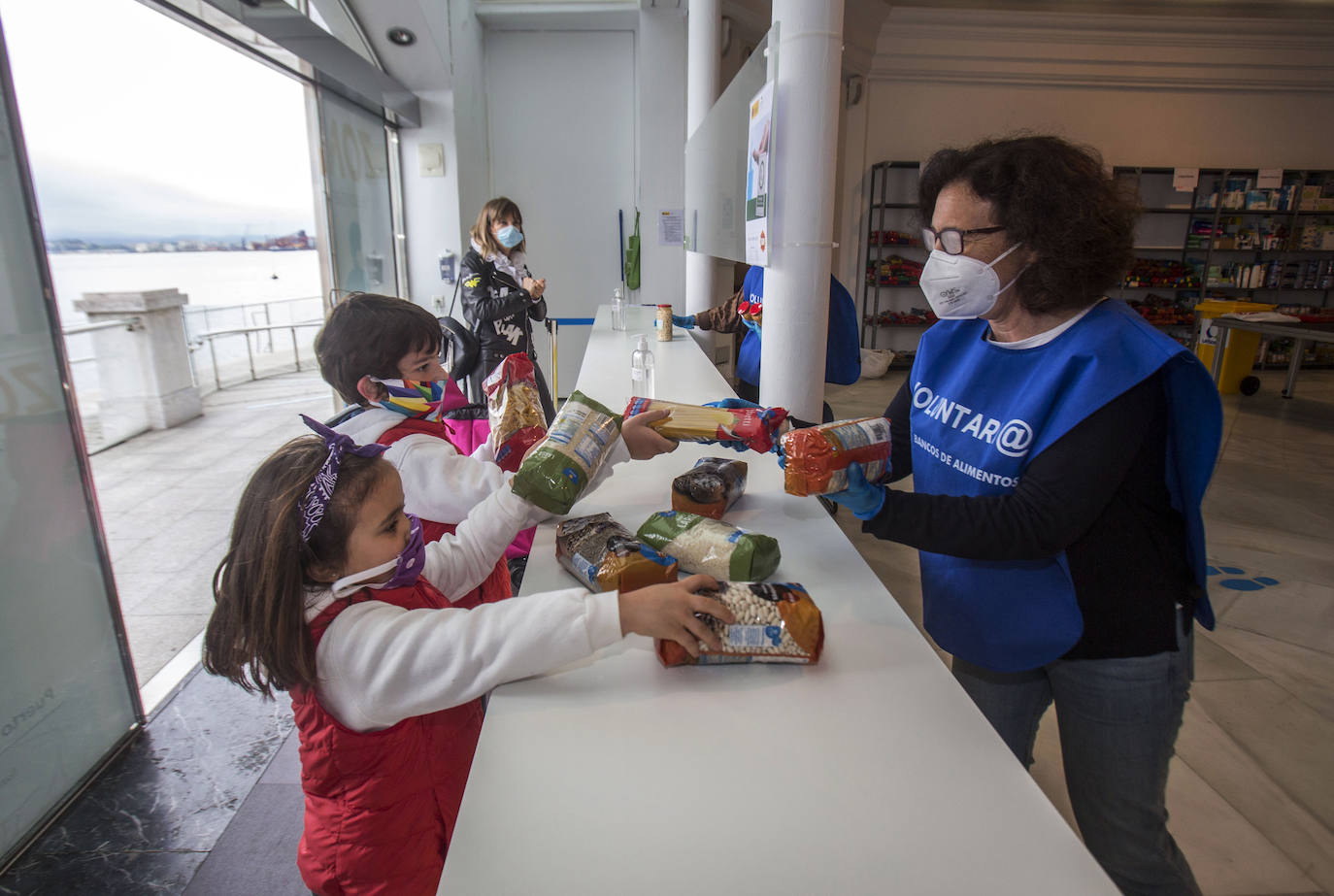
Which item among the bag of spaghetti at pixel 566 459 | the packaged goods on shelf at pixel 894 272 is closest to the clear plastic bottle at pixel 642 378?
the bag of spaghetti at pixel 566 459

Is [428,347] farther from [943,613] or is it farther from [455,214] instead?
[455,214]

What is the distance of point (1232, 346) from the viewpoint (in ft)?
22.1

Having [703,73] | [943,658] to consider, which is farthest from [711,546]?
[703,73]

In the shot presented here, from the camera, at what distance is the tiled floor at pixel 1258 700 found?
1.74 metres

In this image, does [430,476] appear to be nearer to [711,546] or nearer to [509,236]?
[711,546]

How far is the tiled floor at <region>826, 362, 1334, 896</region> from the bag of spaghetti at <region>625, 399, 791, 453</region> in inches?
51.7

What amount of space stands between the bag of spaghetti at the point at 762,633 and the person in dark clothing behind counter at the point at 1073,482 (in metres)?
0.20

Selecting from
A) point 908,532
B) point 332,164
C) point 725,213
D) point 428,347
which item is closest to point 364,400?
point 428,347

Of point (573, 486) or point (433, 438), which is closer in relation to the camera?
point (573, 486)

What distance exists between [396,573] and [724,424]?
0.66 m

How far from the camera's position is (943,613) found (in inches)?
48.9

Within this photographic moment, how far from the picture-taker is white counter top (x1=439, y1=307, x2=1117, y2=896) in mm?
685

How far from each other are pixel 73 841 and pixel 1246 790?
2.99m

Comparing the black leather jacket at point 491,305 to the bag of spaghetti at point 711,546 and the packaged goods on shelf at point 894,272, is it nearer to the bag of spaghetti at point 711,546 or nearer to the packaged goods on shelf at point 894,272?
the bag of spaghetti at point 711,546
